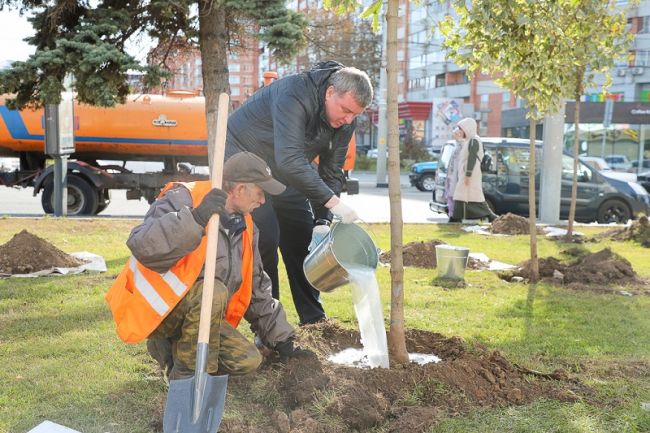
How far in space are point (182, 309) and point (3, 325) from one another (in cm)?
239

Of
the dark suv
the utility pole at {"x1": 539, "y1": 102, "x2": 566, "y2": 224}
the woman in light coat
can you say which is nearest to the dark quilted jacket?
the woman in light coat

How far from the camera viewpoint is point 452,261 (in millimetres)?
7277

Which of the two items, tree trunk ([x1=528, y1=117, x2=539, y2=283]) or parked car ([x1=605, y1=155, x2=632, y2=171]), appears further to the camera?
parked car ([x1=605, y1=155, x2=632, y2=171])

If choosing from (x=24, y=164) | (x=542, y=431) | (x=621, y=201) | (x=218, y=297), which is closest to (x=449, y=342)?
(x=542, y=431)

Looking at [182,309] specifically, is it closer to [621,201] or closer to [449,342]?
[449,342]

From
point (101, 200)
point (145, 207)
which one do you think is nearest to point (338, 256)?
point (101, 200)

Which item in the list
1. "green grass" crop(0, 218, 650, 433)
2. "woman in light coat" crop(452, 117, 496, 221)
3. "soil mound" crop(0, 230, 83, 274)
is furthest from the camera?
"woman in light coat" crop(452, 117, 496, 221)

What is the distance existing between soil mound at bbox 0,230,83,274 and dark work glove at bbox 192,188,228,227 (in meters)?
4.51

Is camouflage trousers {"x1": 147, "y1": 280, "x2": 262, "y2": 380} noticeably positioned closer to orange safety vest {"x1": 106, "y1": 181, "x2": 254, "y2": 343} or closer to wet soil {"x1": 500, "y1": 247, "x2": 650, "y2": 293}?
orange safety vest {"x1": 106, "y1": 181, "x2": 254, "y2": 343}

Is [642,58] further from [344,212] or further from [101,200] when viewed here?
[344,212]

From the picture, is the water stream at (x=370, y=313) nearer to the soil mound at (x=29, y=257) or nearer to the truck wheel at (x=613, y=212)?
the soil mound at (x=29, y=257)

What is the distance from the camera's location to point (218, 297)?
3424mm

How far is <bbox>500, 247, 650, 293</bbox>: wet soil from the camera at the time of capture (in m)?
7.45

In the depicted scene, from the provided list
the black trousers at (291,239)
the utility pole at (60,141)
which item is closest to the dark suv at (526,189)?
the utility pole at (60,141)
